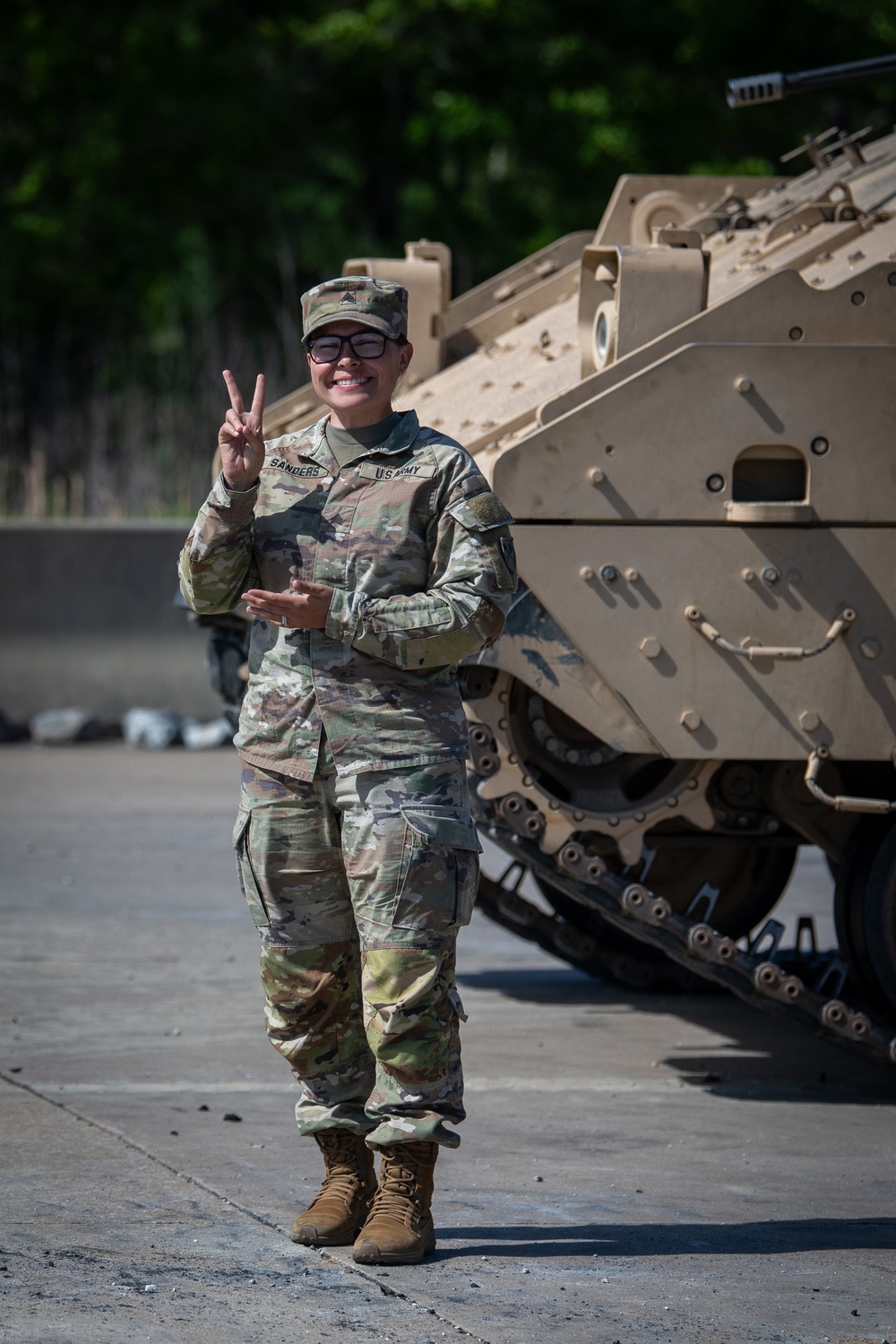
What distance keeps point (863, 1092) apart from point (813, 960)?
496mm

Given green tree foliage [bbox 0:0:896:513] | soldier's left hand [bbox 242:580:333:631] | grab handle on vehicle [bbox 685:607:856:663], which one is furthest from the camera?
green tree foliage [bbox 0:0:896:513]

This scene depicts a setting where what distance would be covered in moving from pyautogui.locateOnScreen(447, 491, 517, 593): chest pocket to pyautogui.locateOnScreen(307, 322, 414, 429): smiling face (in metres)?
0.30

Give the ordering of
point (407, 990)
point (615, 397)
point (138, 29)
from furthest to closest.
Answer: point (138, 29) < point (615, 397) < point (407, 990)

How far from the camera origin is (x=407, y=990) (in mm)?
4164

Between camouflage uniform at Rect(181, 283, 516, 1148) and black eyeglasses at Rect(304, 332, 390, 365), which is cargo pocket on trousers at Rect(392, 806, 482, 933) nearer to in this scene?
camouflage uniform at Rect(181, 283, 516, 1148)

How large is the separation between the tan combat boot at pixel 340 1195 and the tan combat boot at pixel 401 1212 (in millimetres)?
67

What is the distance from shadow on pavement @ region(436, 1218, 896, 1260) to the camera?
4.39 meters

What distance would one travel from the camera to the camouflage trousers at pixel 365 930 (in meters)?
4.16

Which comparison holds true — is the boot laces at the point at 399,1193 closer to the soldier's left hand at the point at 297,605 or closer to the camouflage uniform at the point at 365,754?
the camouflage uniform at the point at 365,754

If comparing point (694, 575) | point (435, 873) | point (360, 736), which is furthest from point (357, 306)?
point (694, 575)

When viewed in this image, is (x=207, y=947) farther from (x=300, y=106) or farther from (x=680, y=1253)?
(x=300, y=106)

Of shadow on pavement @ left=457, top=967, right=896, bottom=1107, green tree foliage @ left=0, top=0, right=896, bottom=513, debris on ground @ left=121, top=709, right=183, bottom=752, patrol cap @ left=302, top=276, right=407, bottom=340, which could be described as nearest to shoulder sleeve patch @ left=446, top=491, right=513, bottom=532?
patrol cap @ left=302, top=276, right=407, bottom=340

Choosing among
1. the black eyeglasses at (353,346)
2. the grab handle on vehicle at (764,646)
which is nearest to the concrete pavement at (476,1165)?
the grab handle on vehicle at (764,646)

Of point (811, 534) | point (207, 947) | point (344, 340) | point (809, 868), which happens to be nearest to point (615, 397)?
point (811, 534)
